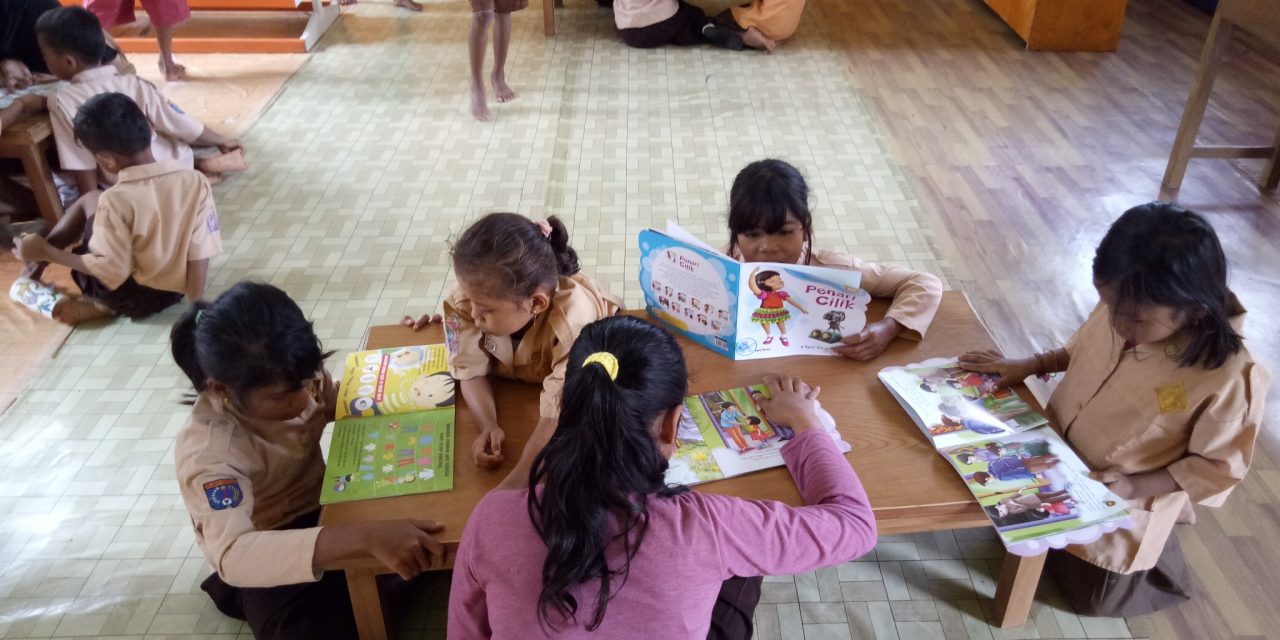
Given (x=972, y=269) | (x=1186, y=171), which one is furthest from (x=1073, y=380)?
(x=1186, y=171)

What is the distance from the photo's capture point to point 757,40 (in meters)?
4.73

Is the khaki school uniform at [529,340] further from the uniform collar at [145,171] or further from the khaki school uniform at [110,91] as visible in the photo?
the khaki school uniform at [110,91]

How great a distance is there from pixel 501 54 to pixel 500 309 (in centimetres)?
284

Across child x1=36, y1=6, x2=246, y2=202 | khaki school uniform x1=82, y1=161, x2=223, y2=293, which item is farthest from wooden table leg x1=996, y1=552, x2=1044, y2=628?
child x1=36, y1=6, x2=246, y2=202

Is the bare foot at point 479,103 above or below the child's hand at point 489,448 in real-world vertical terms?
below

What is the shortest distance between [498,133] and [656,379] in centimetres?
296

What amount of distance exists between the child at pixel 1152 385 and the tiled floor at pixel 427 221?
0.24 m

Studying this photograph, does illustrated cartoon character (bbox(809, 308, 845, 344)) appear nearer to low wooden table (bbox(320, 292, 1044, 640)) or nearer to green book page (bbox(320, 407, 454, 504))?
low wooden table (bbox(320, 292, 1044, 640))

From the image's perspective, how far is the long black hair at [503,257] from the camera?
1.48m

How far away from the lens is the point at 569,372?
1.10 meters

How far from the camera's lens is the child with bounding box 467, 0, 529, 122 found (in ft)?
12.3

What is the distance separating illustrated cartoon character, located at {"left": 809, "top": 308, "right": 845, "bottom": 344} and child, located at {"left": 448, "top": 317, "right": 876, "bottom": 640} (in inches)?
23.2

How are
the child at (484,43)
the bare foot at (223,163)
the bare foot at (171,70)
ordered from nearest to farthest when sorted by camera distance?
the bare foot at (223,163), the child at (484,43), the bare foot at (171,70)

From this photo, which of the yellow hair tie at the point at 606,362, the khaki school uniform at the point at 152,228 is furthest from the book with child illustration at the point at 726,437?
the khaki school uniform at the point at 152,228
